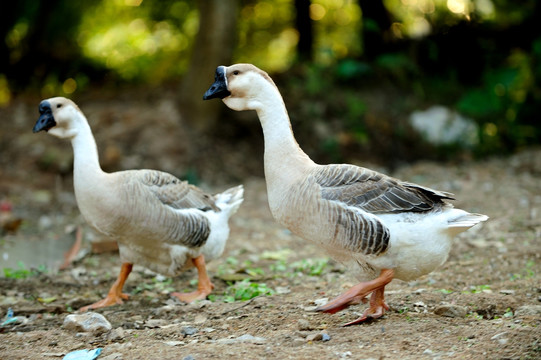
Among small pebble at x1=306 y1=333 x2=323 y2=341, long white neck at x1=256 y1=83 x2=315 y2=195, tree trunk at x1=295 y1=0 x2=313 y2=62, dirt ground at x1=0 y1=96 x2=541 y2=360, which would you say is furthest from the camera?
tree trunk at x1=295 y1=0 x2=313 y2=62

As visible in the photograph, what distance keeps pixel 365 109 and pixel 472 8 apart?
124 inches

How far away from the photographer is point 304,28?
13367mm

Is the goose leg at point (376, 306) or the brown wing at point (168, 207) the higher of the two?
the brown wing at point (168, 207)

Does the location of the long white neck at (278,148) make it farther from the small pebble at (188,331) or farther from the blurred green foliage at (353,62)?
the blurred green foliage at (353,62)

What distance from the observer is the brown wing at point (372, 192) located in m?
4.46

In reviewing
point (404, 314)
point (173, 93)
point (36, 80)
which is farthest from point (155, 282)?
point (36, 80)

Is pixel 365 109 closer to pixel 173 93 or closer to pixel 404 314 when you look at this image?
pixel 173 93

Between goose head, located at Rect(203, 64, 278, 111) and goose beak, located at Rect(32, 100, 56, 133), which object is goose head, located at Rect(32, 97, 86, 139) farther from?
goose head, located at Rect(203, 64, 278, 111)

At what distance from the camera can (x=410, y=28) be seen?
13.4m

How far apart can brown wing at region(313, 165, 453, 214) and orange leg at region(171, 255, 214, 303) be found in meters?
1.95

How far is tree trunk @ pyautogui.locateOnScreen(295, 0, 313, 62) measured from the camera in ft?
43.7

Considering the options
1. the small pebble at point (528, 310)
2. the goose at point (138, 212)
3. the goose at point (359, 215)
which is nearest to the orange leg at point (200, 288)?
the goose at point (138, 212)

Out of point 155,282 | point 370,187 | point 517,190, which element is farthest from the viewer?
point 517,190

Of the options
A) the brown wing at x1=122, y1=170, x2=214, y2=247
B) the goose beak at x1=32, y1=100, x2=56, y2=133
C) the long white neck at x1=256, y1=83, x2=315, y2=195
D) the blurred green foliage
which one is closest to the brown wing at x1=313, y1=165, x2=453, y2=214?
the long white neck at x1=256, y1=83, x2=315, y2=195
